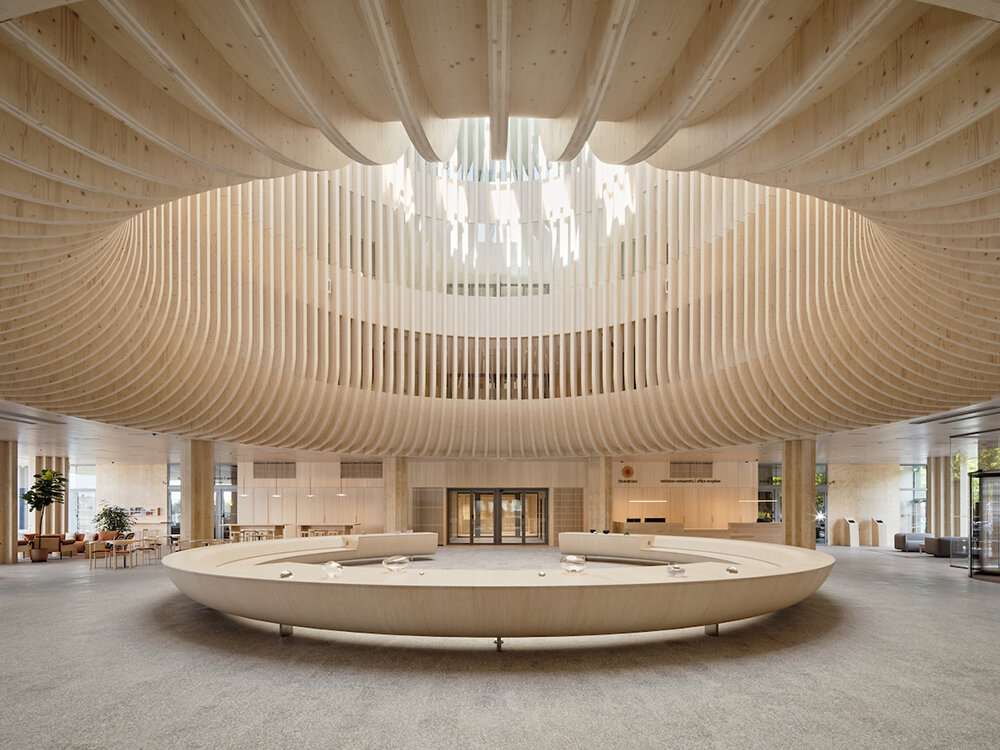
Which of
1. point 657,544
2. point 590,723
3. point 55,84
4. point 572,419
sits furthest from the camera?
point 572,419

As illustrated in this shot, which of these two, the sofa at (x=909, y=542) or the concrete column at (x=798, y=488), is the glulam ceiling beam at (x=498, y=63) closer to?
the concrete column at (x=798, y=488)

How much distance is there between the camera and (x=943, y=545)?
18688 mm

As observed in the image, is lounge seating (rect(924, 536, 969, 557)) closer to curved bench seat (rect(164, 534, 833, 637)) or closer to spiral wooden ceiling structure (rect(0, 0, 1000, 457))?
spiral wooden ceiling structure (rect(0, 0, 1000, 457))

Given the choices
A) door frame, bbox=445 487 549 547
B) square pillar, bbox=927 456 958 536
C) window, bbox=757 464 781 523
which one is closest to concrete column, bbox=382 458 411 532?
door frame, bbox=445 487 549 547

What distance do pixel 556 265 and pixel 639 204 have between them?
3.17 meters

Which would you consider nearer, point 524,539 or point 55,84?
point 55,84

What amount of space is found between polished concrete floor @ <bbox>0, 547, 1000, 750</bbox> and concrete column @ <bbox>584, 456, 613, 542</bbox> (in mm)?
11512

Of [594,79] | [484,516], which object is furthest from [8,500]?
[594,79]

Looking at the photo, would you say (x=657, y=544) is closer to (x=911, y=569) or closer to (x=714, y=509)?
(x=911, y=569)

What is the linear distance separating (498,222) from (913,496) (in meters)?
19.4

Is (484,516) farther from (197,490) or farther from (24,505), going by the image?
(24,505)

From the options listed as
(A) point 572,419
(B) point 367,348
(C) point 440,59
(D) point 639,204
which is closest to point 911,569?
(A) point 572,419

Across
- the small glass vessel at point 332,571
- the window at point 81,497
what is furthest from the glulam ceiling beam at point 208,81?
the window at point 81,497

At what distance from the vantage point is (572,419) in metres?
18.3
